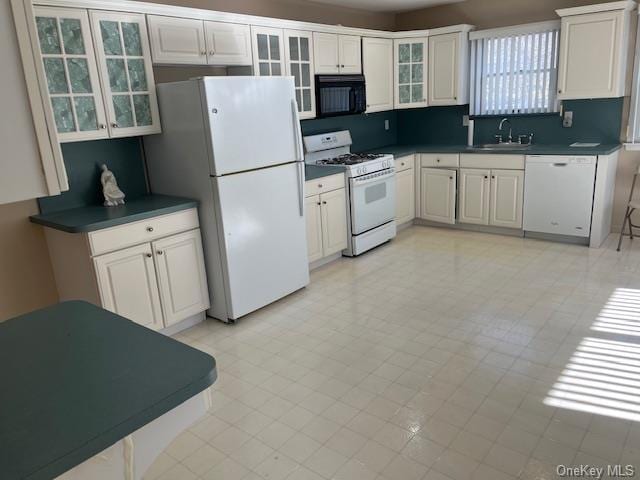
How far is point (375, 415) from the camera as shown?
8.07 ft

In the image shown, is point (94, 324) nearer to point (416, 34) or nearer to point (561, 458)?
point (561, 458)

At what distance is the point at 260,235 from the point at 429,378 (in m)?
1.62

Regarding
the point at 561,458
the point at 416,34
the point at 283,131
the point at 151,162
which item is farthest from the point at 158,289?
the point at 416,34

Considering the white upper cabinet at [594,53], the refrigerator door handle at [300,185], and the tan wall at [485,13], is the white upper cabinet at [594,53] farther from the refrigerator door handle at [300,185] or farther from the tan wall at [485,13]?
the refrigerator door handle at [300,185]

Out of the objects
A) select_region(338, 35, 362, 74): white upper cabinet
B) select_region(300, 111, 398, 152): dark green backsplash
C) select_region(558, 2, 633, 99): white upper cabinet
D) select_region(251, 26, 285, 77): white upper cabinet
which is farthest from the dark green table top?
select_region(558, 2, 633, 99): white upper cabinet

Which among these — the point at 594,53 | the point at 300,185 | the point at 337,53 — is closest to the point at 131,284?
the point at 300,185

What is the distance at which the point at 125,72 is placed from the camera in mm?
3223

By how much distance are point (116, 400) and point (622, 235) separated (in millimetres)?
5001

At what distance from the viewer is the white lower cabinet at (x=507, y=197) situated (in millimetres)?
5008

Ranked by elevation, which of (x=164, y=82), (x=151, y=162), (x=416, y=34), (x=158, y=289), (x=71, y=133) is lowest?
(x=158, y=289)

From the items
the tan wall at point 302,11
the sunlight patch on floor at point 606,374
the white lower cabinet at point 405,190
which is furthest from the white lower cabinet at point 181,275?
the white lower cabinet at point 405,190

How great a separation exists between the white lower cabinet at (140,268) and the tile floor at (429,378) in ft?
1.02

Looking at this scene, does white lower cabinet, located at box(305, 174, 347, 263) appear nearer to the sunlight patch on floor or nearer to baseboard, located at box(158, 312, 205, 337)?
baseboard, located at box(158, 312, 205, 337)

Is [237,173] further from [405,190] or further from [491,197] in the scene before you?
[491,197]
